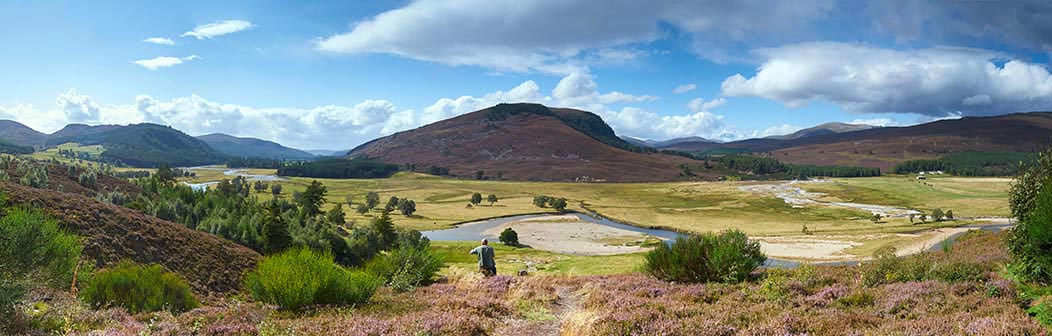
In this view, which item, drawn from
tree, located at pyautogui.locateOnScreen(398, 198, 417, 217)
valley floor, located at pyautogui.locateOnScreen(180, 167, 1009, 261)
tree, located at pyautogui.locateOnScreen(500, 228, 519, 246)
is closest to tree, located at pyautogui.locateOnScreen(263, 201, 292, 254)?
tree, located at pyautogui.locateOnScreen(500, 228, 519, 246)

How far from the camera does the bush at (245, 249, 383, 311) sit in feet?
36.3

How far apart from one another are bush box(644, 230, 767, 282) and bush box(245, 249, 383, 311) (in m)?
9.48

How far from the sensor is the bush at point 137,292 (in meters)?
11.1

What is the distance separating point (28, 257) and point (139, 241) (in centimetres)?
1303

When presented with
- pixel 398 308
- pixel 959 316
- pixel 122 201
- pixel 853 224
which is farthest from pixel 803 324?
pixel 853 224

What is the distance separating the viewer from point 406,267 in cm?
1734

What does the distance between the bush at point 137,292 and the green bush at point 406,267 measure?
5.62m

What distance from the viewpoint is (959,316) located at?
28.9 ft

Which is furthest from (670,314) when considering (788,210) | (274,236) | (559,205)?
(788,210)

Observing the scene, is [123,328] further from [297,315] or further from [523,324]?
[523,324]

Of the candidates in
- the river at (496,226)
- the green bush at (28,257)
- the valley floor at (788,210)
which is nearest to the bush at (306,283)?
the green bush at (28,257)

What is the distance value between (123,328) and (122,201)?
35.4m

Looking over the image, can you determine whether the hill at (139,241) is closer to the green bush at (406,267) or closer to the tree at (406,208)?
the green bush at (406,267)

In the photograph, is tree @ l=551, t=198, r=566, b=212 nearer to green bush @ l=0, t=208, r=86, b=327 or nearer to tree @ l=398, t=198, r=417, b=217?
tree @ l=398, t=198, r=417, b=217
